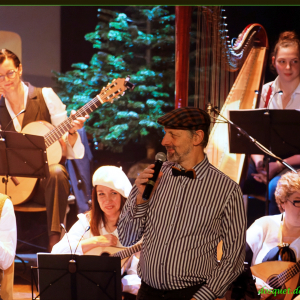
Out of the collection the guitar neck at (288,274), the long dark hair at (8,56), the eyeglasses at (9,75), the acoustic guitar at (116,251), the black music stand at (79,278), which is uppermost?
the long dark hair at (8,56)

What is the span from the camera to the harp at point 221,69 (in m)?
3.28

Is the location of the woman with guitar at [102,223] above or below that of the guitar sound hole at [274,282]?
above

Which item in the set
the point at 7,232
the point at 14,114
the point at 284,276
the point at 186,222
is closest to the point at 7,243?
the point at 7,232

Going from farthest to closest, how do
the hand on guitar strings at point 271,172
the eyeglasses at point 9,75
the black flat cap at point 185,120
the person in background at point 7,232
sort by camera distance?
the eyeglasses at point 9,75 → the hand on guitar strings at point 271,172 → the person in background at point 7,232 → the black flat cap at point 185,120

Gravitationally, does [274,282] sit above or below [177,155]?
below

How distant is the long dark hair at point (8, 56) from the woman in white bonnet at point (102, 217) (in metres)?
1.68

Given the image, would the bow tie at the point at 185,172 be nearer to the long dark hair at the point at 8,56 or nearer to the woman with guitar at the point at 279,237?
Answer: the woman with guitar at the point at 279,237

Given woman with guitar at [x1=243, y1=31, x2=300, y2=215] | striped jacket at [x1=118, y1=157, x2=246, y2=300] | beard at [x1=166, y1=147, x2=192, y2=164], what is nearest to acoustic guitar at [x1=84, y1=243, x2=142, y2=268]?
striped jacket at [x1=118, y1=157, x2=246, y2=300]

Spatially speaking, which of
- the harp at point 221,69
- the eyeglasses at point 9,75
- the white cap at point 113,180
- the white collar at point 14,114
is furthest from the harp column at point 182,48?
the eyeglasses at point 9,75

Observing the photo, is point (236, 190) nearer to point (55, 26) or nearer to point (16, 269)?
point (16, 269)

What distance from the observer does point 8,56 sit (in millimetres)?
4191

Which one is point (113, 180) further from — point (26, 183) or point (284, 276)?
point (284, 276)

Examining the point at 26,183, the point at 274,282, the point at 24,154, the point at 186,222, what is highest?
the point at 24,154

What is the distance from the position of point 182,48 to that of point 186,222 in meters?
1.70
